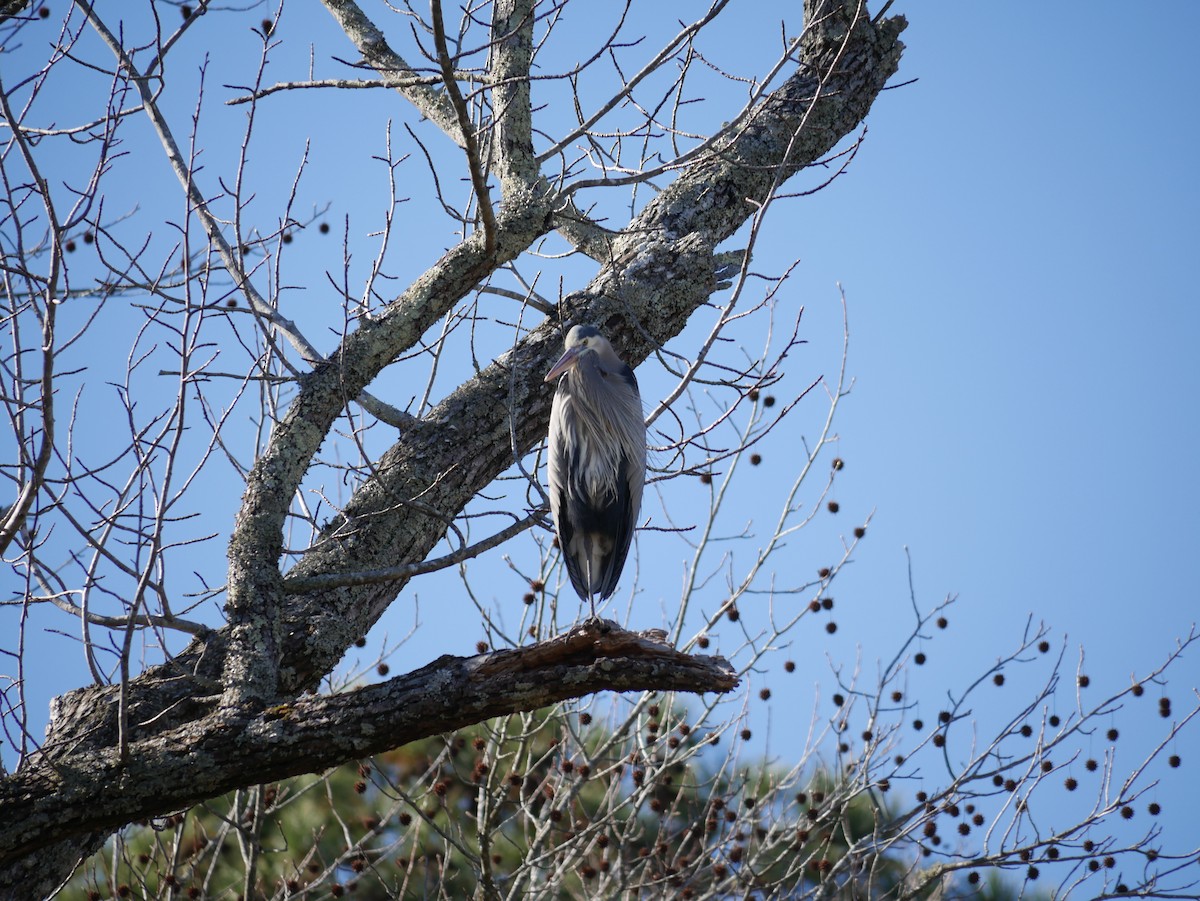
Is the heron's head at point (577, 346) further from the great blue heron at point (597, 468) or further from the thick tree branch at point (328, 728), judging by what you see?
the thick tree branch at point (328, 728)

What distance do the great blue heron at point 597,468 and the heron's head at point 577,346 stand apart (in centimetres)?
2

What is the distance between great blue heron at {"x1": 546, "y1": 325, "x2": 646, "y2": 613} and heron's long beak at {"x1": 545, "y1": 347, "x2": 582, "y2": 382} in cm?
5

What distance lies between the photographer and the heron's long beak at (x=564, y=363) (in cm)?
390

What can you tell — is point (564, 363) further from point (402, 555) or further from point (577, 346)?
Result: point (402, 555)

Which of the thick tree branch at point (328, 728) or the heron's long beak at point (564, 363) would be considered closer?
the thick tree branch at point (328, 728)

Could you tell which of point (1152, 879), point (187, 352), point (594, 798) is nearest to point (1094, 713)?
point (1152, 879)

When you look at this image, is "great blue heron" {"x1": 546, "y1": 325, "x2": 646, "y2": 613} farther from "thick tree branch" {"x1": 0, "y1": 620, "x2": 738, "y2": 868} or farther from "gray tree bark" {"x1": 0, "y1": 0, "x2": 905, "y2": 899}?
"thick tree branch" {"x1": 0, "y1": 620, "x2": 738, "y2": 868}

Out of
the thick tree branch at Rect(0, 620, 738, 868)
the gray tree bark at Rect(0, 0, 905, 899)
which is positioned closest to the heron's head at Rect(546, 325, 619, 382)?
the gray tree bark at Rect(0, 0, 905, 899)

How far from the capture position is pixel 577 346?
3934 millimetres

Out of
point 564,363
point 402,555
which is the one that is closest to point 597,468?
point 564,363

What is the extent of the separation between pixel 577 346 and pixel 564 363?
0.25 feet

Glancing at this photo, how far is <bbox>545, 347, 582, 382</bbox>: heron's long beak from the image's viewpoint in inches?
154

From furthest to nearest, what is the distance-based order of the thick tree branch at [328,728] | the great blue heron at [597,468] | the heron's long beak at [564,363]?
the great blue heron at [597,468] < the heron's long beak at [564,363] < the thick tree branch at [328,728]

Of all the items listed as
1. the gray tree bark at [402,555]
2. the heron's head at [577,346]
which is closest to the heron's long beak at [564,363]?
the heron's head at [577,346]
